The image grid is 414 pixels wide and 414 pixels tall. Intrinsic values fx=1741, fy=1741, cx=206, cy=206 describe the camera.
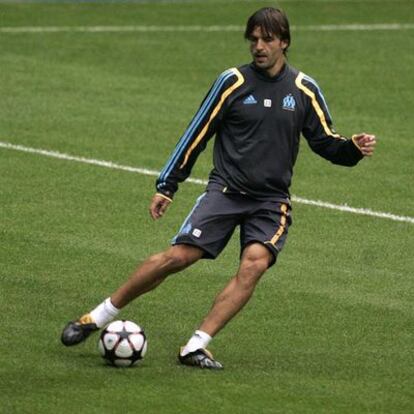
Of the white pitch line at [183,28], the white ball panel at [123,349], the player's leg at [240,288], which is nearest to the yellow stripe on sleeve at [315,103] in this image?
the player's leg at [240,288]

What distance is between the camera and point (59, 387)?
10609 millimetres

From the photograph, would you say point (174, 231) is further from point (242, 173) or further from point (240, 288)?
point (240, 288)

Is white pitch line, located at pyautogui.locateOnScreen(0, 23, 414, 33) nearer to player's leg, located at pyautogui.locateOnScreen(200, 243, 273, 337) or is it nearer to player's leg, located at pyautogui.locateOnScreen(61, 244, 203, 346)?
player's leg, located at pyautogui.locateOnScreen(61, 244, 203, 346)

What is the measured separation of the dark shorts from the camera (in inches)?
444

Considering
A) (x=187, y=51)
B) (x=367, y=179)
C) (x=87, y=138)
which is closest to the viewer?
(x=367, y=179)

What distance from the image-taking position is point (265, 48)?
36.7ft

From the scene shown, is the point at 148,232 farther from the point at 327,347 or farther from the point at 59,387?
the point at 59,387

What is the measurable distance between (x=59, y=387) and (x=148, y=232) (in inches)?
190

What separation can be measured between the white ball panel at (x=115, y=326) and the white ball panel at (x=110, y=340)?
67 mm

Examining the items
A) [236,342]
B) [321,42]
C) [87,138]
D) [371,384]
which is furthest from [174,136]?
[371,384]

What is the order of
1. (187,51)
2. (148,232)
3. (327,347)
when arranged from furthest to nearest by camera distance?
(187,51) → (148,232) → (327,347)

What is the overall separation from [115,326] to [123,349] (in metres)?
0.26

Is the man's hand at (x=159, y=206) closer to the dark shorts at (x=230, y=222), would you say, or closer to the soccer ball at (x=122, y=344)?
the dark shorts at (x=230, y=222)

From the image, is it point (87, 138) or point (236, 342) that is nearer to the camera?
point (236, 342)
